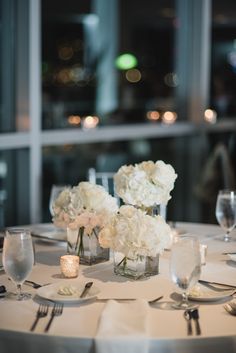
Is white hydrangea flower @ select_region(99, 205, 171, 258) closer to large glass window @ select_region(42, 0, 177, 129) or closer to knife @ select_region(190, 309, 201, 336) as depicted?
knife @ select_region(190, 309, 201, 336)

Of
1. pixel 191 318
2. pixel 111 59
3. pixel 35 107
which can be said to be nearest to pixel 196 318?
pixel 191 318

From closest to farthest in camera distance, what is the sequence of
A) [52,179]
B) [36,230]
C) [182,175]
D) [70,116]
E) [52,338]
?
[52,338], [36,230], [52,179], [70,116], [182,175]

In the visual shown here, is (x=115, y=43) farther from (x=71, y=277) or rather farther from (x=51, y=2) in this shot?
(x=71, y=277)

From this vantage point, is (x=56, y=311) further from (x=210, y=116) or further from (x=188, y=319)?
(x=210, y=116)

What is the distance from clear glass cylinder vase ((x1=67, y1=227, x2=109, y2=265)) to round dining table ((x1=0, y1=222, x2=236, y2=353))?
3.0 inches

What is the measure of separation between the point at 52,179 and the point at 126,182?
2723 mm

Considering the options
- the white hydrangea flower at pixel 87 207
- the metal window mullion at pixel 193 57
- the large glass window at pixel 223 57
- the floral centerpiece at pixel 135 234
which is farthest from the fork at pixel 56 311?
the large glass window at pixel 223 57

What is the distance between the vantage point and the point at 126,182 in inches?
91.5

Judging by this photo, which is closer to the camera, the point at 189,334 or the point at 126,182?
the point at 189,334

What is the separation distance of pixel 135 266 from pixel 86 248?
0.26 metres

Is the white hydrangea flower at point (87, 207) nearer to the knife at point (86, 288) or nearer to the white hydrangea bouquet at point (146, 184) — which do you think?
the white hydrangea bouquet at point (146, 184)

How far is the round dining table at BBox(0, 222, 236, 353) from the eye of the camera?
1.76 meters

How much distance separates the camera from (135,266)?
2266 mm

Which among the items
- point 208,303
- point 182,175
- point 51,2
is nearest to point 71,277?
point 208,303
